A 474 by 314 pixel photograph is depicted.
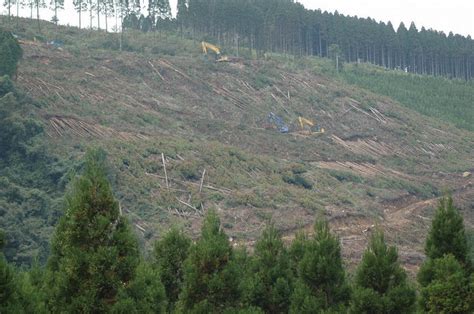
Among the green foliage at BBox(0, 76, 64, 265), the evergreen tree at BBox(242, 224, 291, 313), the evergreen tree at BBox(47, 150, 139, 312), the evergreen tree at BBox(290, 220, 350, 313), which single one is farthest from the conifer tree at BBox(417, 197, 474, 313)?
the green foliage at BBox(0, 76, 64, 265)

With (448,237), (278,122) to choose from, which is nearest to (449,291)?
(448,237)

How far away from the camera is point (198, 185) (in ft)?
152

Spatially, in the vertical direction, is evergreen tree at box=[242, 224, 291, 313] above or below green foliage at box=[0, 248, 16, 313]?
below

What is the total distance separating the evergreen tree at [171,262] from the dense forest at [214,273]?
0.03 m

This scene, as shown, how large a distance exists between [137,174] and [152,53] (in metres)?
33.2

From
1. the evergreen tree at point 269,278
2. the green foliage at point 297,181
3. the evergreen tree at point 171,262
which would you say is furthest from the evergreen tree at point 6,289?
the green foliage at point 297,181

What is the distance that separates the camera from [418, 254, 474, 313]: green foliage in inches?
692

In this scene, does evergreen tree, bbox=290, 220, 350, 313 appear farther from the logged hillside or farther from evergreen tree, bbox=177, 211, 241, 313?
the logged hillside

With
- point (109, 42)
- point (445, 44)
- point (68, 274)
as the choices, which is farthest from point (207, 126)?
point (445, 44)

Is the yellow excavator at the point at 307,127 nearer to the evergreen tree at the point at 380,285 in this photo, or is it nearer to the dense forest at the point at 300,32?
the dense forest at the point at 300,32

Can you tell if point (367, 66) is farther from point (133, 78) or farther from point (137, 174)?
point (137, 174)

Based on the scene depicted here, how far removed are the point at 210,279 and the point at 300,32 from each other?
8240cm

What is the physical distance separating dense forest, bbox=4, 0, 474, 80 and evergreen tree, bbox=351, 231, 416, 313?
67.6 meters

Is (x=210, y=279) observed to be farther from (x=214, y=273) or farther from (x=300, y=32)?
(x=300, y=32)
